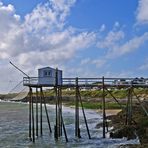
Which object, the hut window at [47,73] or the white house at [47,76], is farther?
the hut window at [47,73]

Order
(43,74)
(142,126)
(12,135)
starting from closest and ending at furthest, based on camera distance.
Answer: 1. (142,126)
2. (43,74)
3. (12,135)

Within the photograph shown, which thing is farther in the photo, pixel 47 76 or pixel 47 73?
pixel 47 73

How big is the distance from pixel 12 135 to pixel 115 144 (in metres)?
14.6

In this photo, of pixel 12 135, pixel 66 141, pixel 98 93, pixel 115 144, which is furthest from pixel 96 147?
pixel 98 93

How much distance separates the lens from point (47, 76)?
43344 millimetres

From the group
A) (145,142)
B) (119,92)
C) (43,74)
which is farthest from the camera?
(119,92)

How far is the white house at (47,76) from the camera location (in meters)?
42.9

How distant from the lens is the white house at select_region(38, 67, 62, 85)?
4294 centimetres

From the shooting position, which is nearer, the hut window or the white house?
the white house

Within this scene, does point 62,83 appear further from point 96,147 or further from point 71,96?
point 71,96

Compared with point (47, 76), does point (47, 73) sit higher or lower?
higher

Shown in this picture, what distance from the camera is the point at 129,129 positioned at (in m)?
41.1

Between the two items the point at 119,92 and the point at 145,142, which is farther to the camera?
the point at 119,92

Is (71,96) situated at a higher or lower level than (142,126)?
higher
